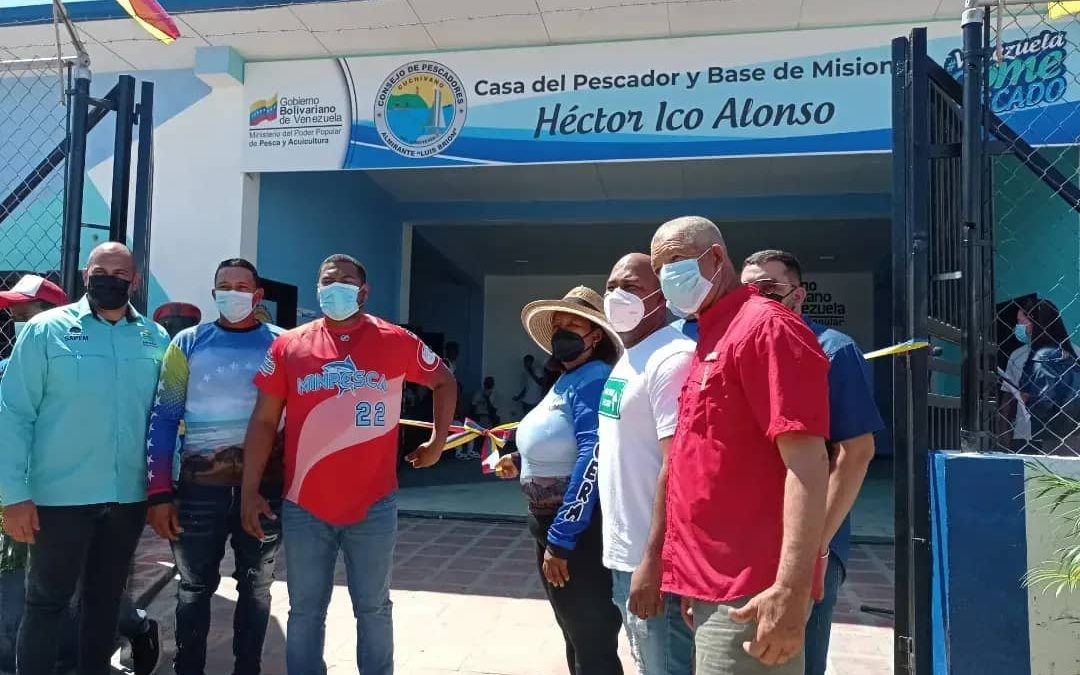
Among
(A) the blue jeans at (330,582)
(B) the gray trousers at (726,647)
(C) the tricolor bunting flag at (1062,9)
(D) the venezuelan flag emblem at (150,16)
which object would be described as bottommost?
(A) the blue jeans at (330,582)

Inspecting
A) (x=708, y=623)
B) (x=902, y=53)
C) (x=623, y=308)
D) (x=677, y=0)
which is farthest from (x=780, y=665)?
(x=677, y=0)

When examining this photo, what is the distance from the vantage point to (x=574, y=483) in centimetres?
249

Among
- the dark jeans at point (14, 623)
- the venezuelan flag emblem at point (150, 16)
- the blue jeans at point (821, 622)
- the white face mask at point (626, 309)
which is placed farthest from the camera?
the venezuelan flag emblem at point (150, 16)

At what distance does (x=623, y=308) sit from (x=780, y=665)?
1.08m

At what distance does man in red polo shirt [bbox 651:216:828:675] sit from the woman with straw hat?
0.65m

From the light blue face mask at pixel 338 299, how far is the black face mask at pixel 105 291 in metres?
0.77

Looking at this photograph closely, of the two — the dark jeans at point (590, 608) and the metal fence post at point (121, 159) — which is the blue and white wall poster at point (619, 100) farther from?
the dark jeans at point (590, 608)

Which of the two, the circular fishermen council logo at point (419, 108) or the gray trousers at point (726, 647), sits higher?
the circular fishermen council logo at point (419, 108)

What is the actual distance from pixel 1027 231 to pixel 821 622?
219 inches

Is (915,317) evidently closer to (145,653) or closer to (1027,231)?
(145,653)

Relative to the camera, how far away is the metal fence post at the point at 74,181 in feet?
11.2

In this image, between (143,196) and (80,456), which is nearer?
(80,456)

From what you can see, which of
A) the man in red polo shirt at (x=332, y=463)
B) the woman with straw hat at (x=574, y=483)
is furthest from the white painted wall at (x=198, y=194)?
the woman with straw hat at (x=574, y=483)

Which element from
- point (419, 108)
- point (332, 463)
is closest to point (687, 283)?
point (332, 463)
